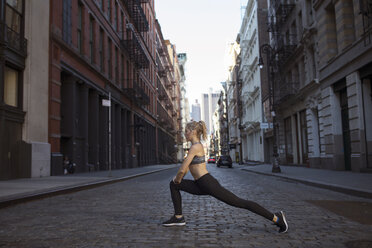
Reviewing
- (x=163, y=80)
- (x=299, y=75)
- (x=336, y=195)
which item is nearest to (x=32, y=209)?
(x=336, y=195)

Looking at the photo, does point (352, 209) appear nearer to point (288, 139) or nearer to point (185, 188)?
point (185, 188)

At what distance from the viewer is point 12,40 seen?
15453 mm

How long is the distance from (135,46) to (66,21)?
15002 millimetres

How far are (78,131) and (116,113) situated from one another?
9.29m

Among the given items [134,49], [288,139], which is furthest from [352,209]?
[134,49]

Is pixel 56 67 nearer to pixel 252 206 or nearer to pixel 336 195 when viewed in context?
pixel 336 195

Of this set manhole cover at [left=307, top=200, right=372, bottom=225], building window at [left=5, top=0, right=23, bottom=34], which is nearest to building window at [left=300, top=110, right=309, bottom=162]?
manhole cover at [left=307, top=200, right=372, bottom=225]

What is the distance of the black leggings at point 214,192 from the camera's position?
475 centimetres

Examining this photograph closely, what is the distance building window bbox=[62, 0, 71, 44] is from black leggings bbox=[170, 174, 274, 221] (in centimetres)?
1729

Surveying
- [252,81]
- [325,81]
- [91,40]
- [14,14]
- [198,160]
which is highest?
[252,81]

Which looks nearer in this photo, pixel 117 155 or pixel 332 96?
pixel 332 96

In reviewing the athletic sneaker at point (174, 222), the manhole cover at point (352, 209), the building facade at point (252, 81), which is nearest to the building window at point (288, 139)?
the building facade at point (252, 81)

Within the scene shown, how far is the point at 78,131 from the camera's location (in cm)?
2306

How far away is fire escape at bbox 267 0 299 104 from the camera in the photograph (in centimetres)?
2756
